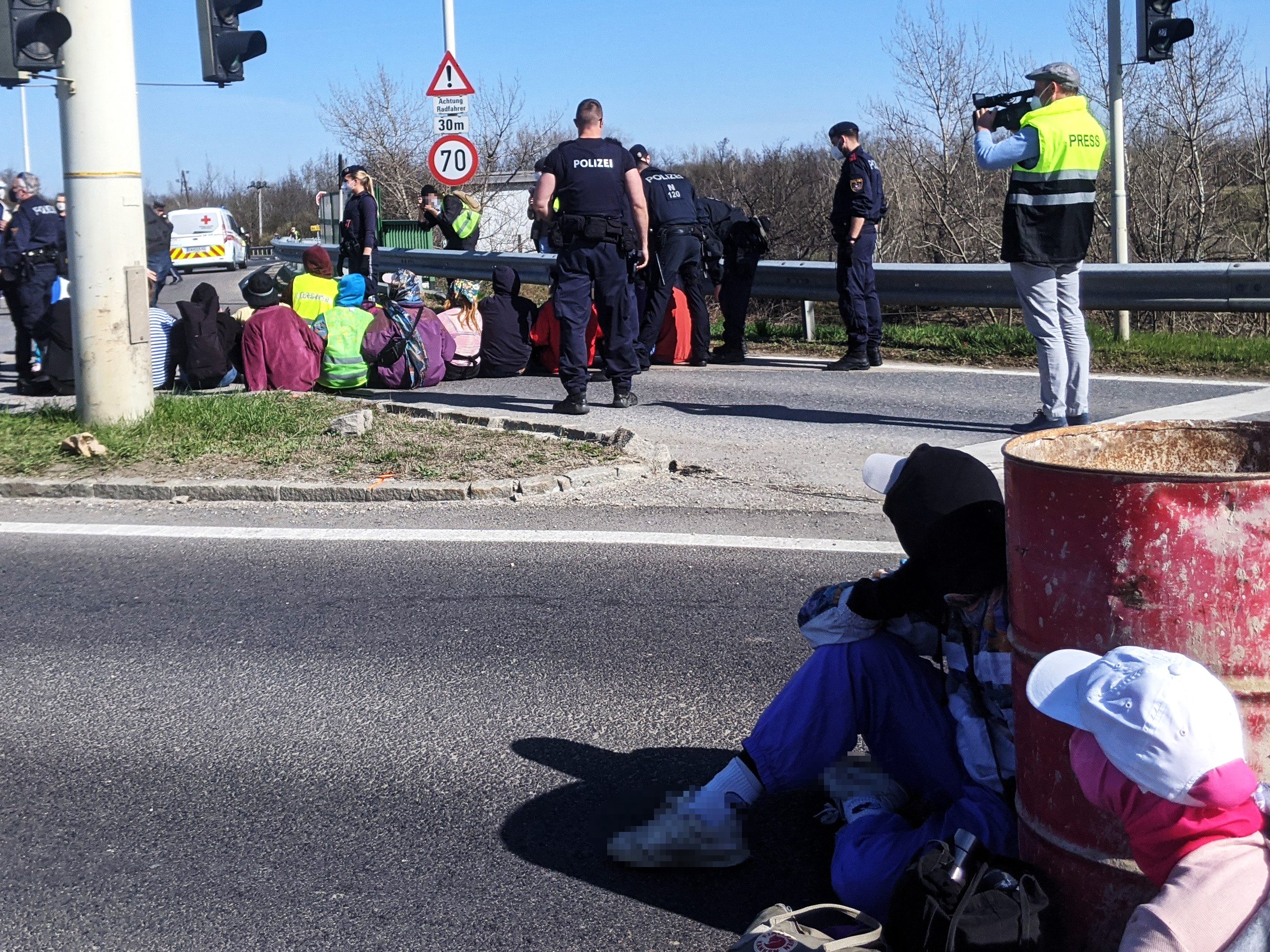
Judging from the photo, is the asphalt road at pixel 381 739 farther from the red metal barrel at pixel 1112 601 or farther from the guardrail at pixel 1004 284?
the guardrail at pixel 1004 284

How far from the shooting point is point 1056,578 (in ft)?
8.00

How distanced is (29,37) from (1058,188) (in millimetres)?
6202

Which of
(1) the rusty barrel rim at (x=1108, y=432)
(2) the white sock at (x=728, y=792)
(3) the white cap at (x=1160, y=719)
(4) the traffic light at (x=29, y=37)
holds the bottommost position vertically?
(2) the white sock at (x=728, y=792)

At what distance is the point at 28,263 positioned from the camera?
11719 mm

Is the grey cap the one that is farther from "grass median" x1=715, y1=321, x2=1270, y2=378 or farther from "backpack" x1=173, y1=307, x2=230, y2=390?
"backpack" x1=173, y1=307, x2=230, y2=390

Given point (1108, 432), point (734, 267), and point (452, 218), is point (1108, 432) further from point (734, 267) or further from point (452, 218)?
point (452, 218)

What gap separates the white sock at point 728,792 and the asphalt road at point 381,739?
0.49 ft

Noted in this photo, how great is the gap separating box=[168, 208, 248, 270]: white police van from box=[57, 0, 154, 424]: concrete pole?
26.9 m

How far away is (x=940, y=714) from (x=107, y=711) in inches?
105

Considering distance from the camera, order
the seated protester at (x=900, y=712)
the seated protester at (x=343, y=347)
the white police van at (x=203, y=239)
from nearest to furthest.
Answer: the seated protester at (x=900, y=712)
the seated protester at (x=343, y=347)
the white police van at (x=203, y=239)

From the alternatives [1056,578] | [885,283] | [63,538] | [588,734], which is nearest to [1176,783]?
[1056,578]

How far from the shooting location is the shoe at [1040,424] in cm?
785

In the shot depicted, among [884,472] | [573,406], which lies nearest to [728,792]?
[884,472]

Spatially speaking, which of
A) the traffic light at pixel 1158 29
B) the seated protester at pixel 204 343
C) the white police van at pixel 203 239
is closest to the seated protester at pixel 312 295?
the seated protester at pixel 204 343
